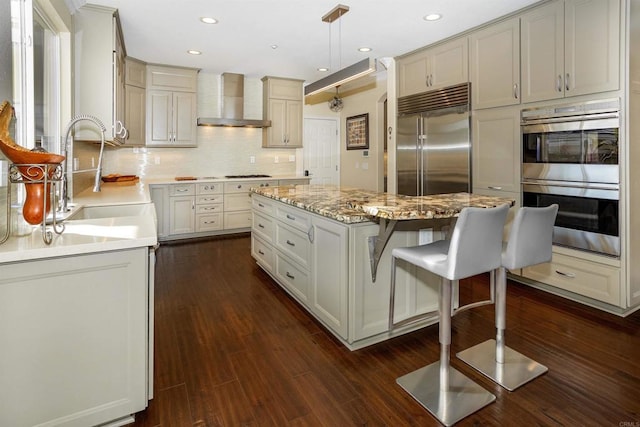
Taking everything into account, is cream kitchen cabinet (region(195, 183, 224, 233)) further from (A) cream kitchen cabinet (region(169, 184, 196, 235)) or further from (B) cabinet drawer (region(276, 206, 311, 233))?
(B) cabinet drawer (region(276, 206, 311, 233))

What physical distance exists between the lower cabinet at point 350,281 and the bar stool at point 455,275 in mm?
316

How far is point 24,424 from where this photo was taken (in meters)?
1.41

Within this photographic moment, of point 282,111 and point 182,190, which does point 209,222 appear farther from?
point 282,111

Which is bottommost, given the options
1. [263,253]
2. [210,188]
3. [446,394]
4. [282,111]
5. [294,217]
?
[446,394]

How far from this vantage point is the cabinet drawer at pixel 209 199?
18.0ft

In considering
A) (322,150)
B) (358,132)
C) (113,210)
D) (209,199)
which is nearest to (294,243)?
(113,210)

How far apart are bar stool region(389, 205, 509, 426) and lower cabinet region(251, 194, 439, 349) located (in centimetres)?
32

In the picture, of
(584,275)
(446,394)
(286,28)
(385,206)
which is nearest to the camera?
(446,394)

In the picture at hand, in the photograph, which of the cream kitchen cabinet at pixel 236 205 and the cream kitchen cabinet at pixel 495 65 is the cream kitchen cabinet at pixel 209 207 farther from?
the cream kitchen cabinet at pixel 495 65

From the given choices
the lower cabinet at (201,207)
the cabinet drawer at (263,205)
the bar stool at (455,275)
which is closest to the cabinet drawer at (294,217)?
the cabinet drawer at (263,205)

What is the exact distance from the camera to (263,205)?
11.8ft

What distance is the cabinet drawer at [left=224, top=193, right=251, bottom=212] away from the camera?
568cm

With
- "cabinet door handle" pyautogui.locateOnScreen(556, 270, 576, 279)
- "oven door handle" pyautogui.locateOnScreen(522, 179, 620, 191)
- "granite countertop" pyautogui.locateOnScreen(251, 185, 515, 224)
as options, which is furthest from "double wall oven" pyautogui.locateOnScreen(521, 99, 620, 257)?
"granite countertop" pyautogui.locateOnScreen(251, 185, 515, 224)

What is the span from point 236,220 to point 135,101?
7.06ft
